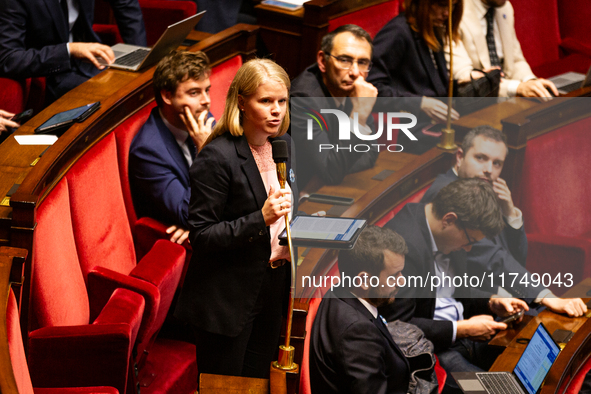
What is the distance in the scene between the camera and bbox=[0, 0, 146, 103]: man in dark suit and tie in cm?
136

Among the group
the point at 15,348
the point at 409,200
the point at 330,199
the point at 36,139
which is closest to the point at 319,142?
the point at 330,199

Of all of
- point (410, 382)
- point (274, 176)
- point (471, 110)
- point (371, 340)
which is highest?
point (274, 176)

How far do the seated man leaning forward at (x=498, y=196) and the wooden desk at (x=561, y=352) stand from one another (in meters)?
0.09

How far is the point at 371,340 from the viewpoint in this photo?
38.6 inches

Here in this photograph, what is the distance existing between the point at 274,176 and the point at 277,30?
0.98 meters

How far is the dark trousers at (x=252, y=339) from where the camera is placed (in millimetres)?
910

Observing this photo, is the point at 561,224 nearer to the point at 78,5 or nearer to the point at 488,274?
the point at 488,274

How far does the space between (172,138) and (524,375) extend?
2.38 feet

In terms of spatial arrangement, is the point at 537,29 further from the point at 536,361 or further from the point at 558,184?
the point at 536,361

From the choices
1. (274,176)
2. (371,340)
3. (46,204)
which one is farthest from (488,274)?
(46,204)

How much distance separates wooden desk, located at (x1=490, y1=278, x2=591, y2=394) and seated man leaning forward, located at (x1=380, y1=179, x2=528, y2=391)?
0.18 feet

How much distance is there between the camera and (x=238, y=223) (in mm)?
829

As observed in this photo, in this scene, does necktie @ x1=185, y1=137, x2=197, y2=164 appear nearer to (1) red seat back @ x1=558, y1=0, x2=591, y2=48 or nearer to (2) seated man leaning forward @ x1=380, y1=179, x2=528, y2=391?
(2) seated man leaning forward @ x1=380, y1=179, x2=528, y2=391

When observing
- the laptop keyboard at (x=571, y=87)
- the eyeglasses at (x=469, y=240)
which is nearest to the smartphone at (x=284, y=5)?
the laptop keyboard at (x=571, y=87)
